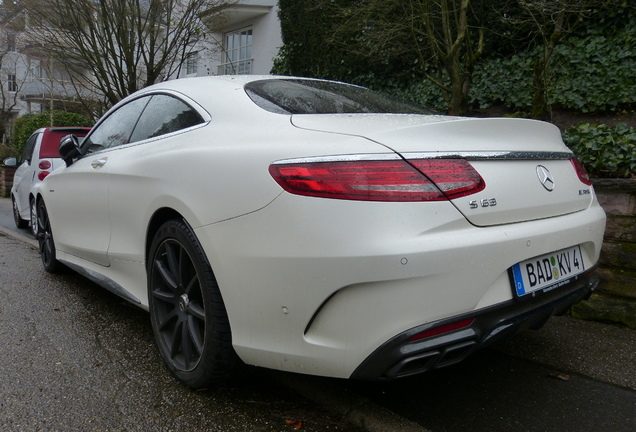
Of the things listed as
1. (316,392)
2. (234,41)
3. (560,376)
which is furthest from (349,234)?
(234,41)

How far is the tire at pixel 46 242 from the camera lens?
462 centimetres

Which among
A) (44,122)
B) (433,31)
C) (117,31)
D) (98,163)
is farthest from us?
(44,122)

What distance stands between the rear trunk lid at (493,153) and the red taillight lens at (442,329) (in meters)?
0.35

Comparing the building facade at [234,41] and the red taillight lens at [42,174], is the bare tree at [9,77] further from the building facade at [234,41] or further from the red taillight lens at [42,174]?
the red taillight lens at [42,174]

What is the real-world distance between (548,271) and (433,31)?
5604mm

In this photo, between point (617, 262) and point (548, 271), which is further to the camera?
point (617, 262)

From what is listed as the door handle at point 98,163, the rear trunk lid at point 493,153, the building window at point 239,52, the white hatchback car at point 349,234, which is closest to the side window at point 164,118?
the white hatchback car at point 349,234

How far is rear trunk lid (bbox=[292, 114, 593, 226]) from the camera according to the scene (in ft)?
6.29

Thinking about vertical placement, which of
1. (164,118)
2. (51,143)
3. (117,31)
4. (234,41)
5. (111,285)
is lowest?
(51,143)

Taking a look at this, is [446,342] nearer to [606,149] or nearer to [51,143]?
[606,149]

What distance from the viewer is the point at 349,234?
176cm

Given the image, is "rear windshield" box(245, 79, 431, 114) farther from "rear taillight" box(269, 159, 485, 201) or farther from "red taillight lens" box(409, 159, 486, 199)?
"red taillight lens" box(409, 159, 486, 199)

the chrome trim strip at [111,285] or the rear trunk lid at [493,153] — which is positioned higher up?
the rear trunk lid at [493,153]

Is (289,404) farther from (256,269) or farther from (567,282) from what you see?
(567,282)
